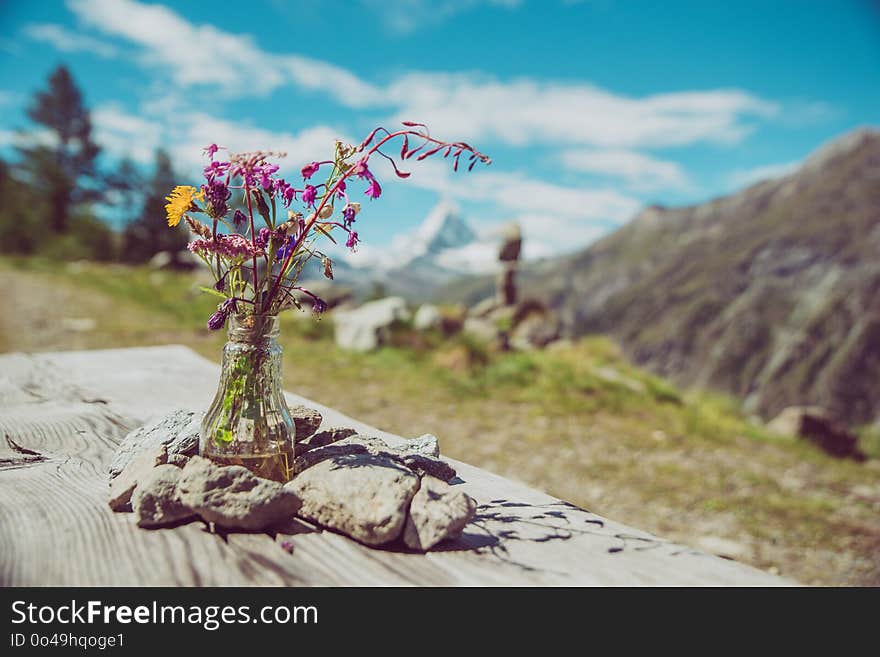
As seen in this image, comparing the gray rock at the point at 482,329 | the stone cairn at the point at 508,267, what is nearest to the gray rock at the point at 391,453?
the gray rock at the point at 482,329

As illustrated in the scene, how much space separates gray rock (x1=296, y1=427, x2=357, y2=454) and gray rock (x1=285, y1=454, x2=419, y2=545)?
24cm

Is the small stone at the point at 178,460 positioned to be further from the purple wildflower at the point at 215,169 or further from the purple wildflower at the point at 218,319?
the purple wildflower at the point at 215,169

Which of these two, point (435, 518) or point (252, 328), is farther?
point (252, 328)

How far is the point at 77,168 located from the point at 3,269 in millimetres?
19736

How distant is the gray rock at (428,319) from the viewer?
31.1 ft

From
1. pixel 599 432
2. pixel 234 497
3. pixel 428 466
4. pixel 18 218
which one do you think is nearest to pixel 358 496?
pixel 234 497

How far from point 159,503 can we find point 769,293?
130956mm

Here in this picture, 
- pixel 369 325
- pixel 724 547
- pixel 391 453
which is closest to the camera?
pixel 391 453

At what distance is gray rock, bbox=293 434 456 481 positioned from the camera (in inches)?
59.9

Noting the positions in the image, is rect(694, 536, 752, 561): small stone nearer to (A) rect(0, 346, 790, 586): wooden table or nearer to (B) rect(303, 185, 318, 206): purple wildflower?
(A) rect(0, 346, 790, 586): wooden table

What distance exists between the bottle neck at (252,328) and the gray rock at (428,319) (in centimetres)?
795

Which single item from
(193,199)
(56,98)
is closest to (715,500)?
(193,199)

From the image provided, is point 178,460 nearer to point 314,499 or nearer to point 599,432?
point 314,499

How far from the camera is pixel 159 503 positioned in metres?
1.29
